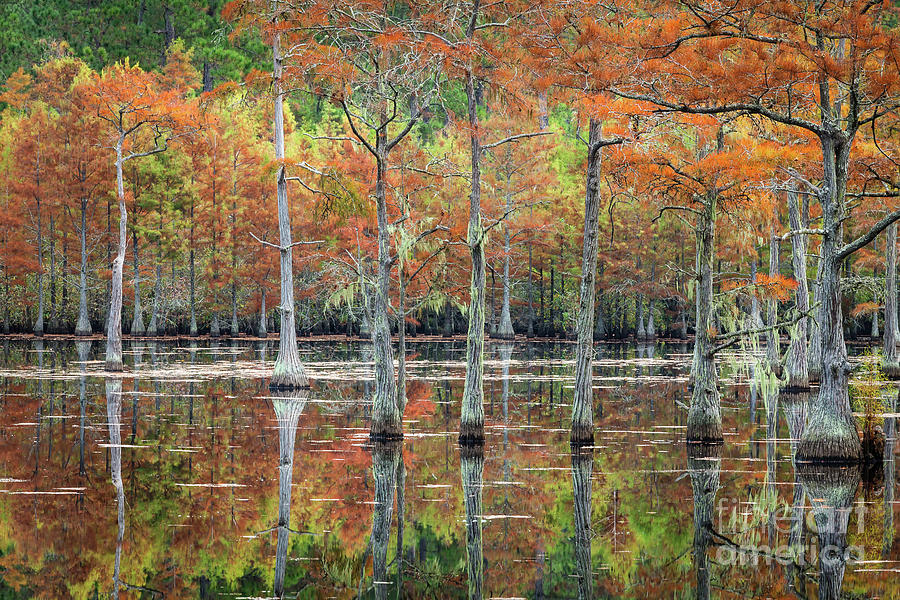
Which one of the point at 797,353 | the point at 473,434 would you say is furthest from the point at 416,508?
the point at 797,353

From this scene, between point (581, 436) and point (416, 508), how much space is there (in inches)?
211

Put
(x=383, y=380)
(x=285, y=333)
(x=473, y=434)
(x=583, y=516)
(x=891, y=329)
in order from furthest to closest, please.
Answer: (x=891, y=329)
(x=285, y=333)
(x=383, y=380)
(x=473, y=434)
(x=583, y=516)

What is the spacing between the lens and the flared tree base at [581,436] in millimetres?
15964

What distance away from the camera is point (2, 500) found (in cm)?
1119

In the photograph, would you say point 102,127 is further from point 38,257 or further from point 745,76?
point 745,76

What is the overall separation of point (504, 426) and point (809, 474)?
6.34m

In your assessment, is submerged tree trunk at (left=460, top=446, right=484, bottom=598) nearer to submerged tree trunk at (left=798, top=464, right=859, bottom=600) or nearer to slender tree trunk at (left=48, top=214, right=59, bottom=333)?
submerged tree trunk at (left=798, top=464, right=859, bottom=600)

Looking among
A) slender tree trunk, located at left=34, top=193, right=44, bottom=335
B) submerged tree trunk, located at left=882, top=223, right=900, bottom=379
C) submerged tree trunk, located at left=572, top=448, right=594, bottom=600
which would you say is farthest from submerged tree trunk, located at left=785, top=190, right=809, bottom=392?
slender tree trunk, located at left=34, top=193, right=44, bottom=335

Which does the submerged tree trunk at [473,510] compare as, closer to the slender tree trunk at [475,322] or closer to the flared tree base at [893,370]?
the slender tree trunk at [475,322]

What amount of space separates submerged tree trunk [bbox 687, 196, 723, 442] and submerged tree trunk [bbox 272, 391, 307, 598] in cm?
643

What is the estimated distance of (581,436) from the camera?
52.5 ft

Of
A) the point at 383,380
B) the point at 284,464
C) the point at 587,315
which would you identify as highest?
the point at 587,315

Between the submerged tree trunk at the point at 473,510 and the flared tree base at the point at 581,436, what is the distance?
1485 millimetres

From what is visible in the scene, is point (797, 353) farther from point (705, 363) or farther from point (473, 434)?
point (473, 434)
